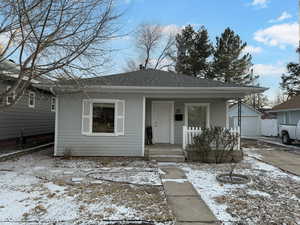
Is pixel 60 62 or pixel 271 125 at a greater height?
pixel 60 62

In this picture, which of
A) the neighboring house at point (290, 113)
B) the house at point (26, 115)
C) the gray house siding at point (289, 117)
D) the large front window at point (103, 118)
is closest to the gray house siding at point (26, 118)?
the house at point (26, 115)

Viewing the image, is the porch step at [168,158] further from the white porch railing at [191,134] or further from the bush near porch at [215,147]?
the white porch railing at [191,134]

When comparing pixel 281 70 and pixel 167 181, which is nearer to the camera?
pixel 167 181

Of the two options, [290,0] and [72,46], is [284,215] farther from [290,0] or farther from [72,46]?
[290,0]

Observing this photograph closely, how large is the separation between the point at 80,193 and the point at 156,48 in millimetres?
23658

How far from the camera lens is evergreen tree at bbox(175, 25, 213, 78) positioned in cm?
2372

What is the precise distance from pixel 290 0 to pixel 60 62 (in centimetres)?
931

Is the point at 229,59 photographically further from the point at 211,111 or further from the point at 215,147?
the point at 215,147

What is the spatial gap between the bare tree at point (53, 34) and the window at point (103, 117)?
7.05 feet

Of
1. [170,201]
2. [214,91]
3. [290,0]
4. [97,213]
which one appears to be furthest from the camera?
[290,0]

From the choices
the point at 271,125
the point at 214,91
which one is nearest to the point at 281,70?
the point at 271,125

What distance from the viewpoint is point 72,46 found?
5.59 metres

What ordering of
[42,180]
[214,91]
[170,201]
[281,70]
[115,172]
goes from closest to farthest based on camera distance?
[170,201]
[42,180]
[115,172]
[214,91]
[281,70]

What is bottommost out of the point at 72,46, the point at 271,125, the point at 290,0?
the point at 271,125
